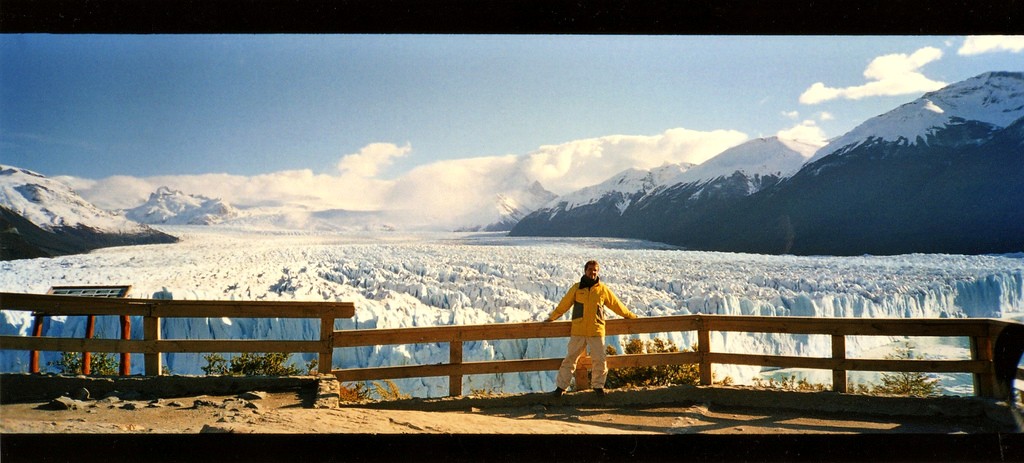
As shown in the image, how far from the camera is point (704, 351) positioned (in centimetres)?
619

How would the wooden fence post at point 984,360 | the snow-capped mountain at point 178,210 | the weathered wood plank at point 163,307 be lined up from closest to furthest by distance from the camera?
the wooden fence post at point 984,360, the weathered wood plank at point 163,307, the snow-capped mountain at point 178,210

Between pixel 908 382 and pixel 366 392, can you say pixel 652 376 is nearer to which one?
pixel 908 382

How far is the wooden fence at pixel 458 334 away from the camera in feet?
18.5

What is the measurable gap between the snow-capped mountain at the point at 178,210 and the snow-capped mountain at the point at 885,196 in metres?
4.42

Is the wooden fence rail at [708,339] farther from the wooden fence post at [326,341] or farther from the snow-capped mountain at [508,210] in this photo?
the snow-capped mountain at [508,210]

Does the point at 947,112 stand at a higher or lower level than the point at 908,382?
higher

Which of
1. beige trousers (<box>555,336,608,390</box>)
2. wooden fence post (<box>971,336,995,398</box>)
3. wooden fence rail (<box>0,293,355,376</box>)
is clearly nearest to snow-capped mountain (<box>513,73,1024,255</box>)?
wooden fence post (<box>971,336,995,398</box>)

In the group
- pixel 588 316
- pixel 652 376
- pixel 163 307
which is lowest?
pixel 652 376

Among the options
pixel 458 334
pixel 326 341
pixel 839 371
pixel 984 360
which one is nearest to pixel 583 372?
pixel 458 334

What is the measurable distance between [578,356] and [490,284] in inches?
137

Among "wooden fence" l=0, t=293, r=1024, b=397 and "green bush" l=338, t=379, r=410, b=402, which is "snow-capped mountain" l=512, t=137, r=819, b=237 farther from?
"wooden fence" l=0, t=293, r=1024, b=397

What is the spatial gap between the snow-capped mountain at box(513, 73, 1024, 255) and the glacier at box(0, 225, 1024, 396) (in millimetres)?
274

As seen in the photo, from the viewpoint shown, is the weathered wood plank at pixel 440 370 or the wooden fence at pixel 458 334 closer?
the wooden fence at pixel 458 334

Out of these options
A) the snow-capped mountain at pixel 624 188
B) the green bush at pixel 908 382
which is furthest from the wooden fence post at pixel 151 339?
the green bush at pixel 908 382
